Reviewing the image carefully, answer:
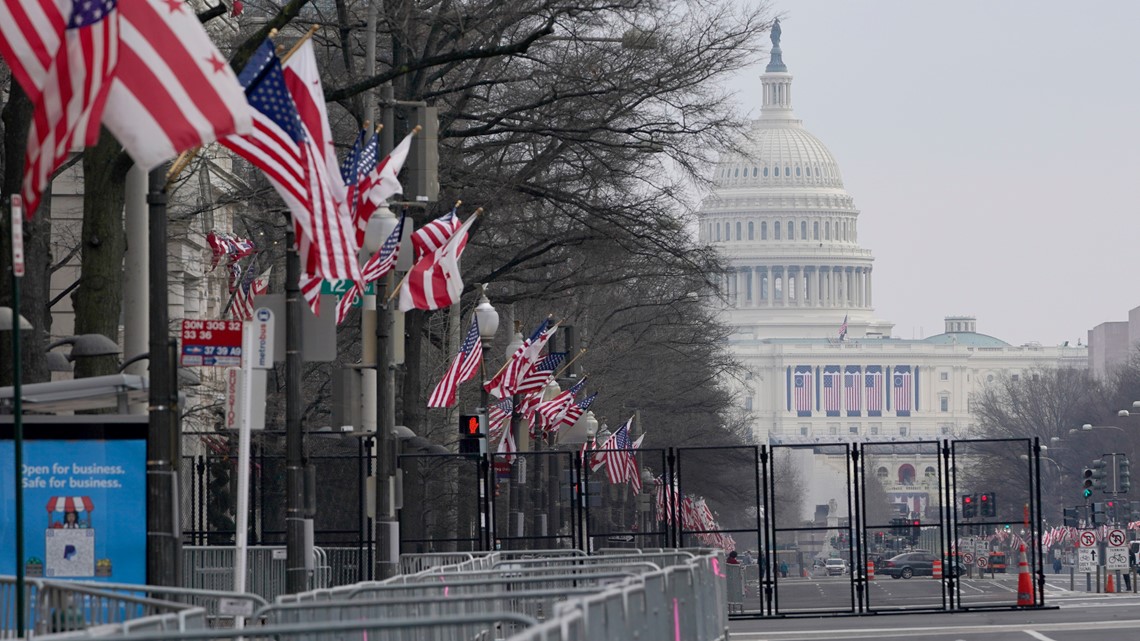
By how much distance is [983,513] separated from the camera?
142ft

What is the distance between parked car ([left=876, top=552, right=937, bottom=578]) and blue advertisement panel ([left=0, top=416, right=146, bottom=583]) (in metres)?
54.6

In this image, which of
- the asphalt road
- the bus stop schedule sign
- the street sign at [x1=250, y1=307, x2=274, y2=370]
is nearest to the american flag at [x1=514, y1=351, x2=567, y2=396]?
the asphalt road

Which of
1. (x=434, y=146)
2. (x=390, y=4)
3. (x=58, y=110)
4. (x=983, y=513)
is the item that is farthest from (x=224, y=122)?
(x=983, y=513)

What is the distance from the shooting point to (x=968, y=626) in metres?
31.4

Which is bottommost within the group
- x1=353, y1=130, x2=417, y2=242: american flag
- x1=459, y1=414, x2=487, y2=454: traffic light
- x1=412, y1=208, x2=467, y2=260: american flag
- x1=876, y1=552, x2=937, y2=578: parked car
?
x1=876, y1=552, x2=937, y2=578: parked car

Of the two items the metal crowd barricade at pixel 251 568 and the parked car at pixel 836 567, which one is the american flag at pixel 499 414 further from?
the parked car at pixel 836 567

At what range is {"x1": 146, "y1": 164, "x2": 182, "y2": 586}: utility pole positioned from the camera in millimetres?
16141

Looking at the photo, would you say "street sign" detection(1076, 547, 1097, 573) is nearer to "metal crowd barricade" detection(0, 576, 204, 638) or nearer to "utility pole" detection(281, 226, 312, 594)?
"utility pole" detection(281, 226, 312, 594)

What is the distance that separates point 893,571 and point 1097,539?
654 centimetres

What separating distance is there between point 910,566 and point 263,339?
5668 cm

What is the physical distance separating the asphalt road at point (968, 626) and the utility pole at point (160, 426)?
44.7 ft

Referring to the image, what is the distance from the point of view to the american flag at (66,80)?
11195mm

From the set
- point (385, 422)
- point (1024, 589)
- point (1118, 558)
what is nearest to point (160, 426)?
point (385, 422)

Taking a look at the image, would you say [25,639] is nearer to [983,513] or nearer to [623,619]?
[623,619]
